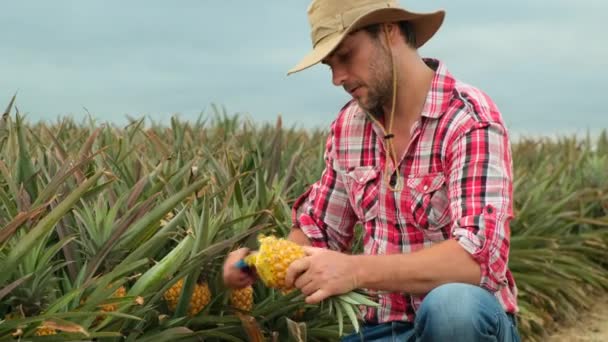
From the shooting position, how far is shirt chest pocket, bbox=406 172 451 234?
298 centimetres

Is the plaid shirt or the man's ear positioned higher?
the man's ear

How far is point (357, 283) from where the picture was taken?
2.64m

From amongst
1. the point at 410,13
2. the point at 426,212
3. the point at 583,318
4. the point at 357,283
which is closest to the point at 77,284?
the point at 357,283

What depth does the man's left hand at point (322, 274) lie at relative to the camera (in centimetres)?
259

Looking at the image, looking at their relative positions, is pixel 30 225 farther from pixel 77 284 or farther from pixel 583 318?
pixel 583 318

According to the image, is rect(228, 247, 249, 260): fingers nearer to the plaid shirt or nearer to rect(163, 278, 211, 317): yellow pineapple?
rect(163, 278, 211, 317): yellow pineapple

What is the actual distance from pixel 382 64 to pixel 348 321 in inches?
40.7

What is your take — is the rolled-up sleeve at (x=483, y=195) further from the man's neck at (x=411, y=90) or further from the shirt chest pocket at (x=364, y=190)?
the shirt chest pocket at (x=364, y=190)

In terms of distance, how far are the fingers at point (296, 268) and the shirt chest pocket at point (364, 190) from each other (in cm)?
62

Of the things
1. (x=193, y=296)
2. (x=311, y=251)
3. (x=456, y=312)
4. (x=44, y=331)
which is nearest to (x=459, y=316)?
(x=456, y=312)

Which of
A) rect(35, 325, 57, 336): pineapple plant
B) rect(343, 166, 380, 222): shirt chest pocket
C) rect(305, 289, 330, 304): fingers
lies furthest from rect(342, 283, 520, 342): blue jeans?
rect(35, 325, 57, 336): pineapple plant

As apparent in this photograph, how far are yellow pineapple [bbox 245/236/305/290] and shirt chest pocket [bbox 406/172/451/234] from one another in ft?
1.66

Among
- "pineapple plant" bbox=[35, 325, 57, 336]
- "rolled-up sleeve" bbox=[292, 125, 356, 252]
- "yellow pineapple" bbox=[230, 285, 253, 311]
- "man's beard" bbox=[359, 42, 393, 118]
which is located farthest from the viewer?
"rolled-up sleeve" bbox=[292, 125, 356, 252]

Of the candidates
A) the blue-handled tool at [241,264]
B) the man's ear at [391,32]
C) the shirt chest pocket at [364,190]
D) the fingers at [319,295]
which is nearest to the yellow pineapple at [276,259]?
the fingers at [319,295]
